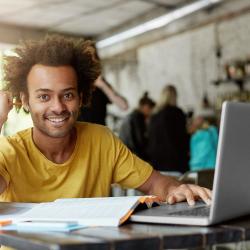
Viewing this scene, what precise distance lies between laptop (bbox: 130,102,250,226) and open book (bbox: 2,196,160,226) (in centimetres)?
5

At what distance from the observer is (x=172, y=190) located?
63.4 inches

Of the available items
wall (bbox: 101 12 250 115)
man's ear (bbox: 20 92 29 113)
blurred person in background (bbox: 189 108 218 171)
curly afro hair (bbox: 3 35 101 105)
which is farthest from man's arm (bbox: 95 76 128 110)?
wall (bbox: 101 12 250 115)

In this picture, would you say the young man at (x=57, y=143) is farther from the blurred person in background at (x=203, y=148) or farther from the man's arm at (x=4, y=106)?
the blurred person in background at (x=203, y=148)

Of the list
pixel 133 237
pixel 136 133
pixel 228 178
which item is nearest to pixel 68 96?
pixel 228 178

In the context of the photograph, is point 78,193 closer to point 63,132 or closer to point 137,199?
point 63,132

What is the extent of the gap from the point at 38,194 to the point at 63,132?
25 centimetres

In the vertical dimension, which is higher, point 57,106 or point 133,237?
point 57,106

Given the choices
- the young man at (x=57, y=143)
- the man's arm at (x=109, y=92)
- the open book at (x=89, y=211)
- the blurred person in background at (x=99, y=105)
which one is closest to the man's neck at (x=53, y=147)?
the young man at (x=57, y=143)

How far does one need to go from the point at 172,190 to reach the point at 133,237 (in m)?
0.71

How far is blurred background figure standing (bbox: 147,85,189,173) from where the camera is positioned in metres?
4.88

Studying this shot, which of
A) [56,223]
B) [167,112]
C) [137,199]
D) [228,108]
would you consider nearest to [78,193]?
[137,199]

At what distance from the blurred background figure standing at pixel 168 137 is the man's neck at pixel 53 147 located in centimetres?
309

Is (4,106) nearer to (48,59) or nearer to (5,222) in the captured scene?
(48,59)

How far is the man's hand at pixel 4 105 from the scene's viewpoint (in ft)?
5.85
